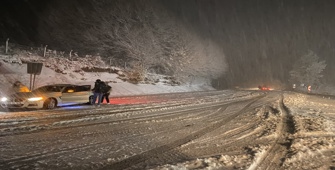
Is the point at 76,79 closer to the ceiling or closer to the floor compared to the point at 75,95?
closer to the ceiling

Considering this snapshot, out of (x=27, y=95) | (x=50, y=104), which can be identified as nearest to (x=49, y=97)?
(x=50, y=104)

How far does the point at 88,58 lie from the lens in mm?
A: 34250

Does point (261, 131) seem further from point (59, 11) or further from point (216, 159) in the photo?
point (59, 11)

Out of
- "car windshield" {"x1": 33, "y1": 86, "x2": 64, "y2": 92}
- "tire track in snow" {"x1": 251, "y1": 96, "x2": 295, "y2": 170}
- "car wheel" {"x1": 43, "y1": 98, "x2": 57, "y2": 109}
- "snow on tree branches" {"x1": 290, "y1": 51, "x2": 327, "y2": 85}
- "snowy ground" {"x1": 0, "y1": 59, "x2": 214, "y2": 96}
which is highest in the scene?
"snow on tree branches" {"x1": 290, "y1": 51, "x2": 327, "y2": 85}

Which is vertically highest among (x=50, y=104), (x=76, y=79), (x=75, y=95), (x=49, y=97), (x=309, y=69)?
(x=309, y=69)

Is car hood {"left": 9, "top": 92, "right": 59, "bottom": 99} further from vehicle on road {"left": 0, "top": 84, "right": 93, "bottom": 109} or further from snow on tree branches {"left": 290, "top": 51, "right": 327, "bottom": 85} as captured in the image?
snow on tree branches {"left": 290, "top": 51, "right": 327, "bottom": 85}

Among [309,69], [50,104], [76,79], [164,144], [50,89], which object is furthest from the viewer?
[309,69]

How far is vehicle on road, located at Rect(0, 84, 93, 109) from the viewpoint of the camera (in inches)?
541

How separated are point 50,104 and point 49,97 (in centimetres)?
35

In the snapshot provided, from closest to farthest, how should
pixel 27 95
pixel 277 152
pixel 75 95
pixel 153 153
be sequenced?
pixel 153 153
pixel 277 152
pixel 27 95
pixel 75 95

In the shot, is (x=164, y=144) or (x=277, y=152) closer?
(x=277, y=152)

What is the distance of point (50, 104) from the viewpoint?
49.2ft

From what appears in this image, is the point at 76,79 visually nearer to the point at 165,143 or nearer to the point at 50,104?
the point at 50,104

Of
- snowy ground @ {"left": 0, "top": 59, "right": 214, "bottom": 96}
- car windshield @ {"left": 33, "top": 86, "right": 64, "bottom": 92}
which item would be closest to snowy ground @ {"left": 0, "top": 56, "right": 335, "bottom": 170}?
car windshield @ {"left": 33, "top": 86, "right": 64, "bottom": 92}
